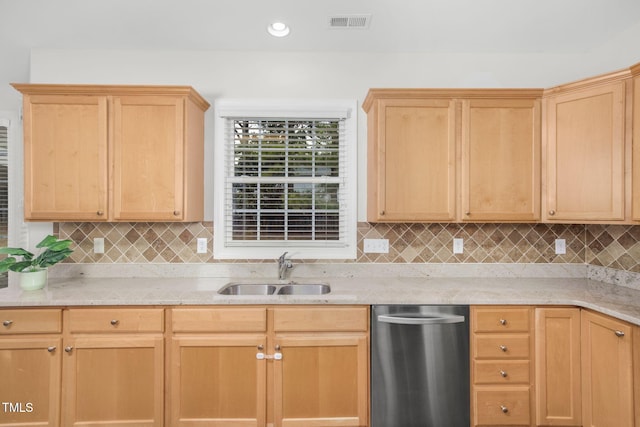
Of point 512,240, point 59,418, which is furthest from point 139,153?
point 512,240

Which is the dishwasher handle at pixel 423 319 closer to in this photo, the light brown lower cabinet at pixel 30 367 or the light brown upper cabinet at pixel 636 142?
the light brown upper cabinet at pixel 636 142

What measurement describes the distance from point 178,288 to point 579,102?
2901 mm

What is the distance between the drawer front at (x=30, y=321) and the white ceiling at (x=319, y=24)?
1934mm

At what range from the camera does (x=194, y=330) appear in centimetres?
194

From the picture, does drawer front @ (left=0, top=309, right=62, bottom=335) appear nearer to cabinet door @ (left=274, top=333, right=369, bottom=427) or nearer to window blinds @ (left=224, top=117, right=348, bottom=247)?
window blinds @ (left=224, top=117, right=348, bottom=247)

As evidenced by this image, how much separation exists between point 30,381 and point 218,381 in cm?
108

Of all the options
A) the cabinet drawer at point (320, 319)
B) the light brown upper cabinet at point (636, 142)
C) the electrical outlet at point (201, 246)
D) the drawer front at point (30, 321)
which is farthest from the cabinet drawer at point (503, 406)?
the drawer front at point (30, 321)

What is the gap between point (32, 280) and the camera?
2.11 metres

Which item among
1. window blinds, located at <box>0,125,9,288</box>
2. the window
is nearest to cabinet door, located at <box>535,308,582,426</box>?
the window

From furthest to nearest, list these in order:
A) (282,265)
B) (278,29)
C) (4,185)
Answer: (4,185) < (282,265) < (278,29)

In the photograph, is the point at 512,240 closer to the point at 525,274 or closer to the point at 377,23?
the point at 525,274

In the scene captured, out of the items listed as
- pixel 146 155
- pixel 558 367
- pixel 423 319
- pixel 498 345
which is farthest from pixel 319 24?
pixel 558 367

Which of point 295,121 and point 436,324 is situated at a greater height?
point 295,121

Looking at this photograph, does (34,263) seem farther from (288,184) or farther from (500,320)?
(500,320)
